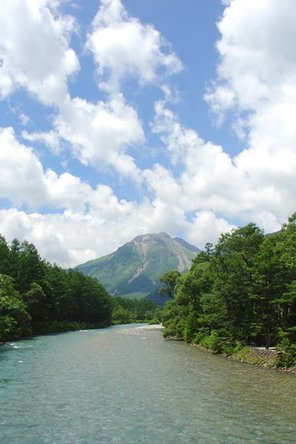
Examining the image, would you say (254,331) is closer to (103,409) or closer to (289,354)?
(289,354)

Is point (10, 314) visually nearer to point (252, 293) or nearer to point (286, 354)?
point (252, 293)

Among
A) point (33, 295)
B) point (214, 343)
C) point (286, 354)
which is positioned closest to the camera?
point (286, 354)

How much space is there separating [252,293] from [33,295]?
56350 mm

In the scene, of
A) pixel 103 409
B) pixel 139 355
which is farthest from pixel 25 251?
pixel 103 409

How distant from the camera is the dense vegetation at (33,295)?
6962 cm

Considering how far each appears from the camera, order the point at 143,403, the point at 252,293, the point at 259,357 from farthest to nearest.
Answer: the point at 252,293, the point at 259,357, the point at 143,403

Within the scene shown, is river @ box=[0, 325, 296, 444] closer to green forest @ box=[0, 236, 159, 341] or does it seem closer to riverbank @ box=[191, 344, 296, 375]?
riverbank @ box=[191, 344, 296, 375]

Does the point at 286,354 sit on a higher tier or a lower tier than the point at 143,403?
higher

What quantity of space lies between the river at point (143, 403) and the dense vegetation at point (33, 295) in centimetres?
3025

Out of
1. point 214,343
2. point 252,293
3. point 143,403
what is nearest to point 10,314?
point 214,343

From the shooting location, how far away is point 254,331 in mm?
49125

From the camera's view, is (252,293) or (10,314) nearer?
(252,293)

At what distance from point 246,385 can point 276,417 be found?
30.8 feet

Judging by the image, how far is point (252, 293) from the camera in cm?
4822
